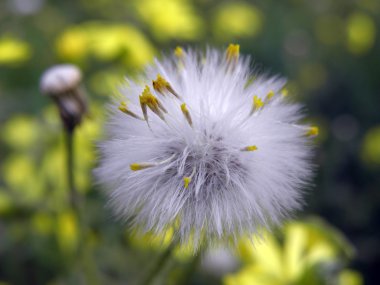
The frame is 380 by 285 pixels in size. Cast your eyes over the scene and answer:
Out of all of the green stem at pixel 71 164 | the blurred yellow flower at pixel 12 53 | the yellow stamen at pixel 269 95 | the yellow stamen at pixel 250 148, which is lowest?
the green stem at pixel 71 164

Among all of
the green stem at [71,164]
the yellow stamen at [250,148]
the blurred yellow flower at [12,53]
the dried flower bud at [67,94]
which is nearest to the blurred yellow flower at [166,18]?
the blurred yellow flower at [12,53]

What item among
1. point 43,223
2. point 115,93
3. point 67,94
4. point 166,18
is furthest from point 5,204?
point 166,18

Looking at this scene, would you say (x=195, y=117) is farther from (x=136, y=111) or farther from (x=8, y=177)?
(x=8, y=177)

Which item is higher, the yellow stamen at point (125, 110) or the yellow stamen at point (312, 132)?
the yellow stamen at point (125, 110)

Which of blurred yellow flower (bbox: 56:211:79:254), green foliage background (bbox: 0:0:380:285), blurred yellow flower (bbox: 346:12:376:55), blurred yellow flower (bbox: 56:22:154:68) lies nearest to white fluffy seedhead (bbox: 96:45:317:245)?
green foliage background (bbox: 0:0:380:285)

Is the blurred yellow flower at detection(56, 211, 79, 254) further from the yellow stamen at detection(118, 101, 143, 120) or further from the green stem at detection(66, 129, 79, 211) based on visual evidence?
the yellow stamen at detection(118, 101, 143, 120)

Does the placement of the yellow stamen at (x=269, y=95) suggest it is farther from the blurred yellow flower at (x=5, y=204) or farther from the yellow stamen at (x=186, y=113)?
the blurred yellow flower at (x=5, y=204)

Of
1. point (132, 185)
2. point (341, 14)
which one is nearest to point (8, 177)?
point (132, 185)
